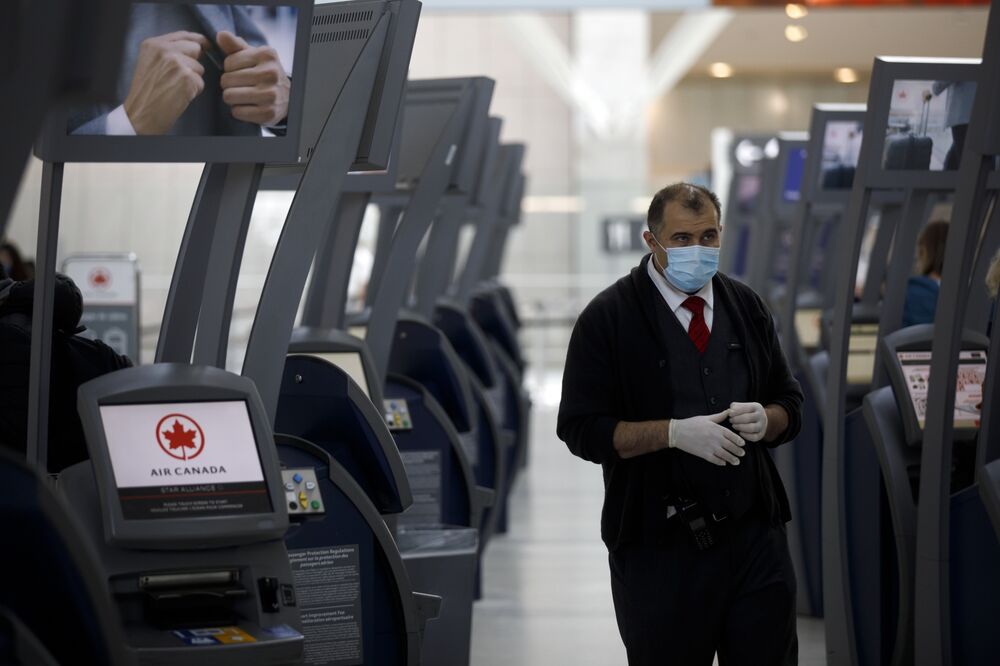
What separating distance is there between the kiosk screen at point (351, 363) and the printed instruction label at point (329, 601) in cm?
82

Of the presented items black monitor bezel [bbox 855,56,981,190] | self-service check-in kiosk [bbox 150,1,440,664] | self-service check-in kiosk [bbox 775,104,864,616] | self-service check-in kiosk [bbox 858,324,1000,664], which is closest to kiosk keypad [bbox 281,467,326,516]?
self-service check-in kiosk [bbox 150,1,440,664]

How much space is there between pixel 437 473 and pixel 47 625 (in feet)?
10.2

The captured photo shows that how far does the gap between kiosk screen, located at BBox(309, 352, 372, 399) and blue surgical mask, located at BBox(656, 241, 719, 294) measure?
1421 millimetres

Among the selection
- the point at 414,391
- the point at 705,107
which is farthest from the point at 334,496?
the point at 705,107

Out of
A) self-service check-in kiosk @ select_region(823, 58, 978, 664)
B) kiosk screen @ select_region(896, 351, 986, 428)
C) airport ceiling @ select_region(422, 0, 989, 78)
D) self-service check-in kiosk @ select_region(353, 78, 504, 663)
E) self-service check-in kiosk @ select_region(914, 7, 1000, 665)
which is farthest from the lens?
airport ceiling @ select_region(422, 0, 989, 78)

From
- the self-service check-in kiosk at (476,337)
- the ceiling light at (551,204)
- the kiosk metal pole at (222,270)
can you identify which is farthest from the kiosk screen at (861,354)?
the ceiling light at (551,204)

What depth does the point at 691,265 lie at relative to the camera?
3281 mm

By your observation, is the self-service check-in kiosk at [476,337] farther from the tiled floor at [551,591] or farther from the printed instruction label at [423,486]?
the printed instruction label at [423,486]

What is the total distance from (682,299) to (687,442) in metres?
0.35

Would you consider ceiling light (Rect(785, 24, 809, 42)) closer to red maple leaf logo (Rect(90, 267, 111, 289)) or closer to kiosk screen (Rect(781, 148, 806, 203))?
kiosk screen (Rect(781, 148, 806, 203))

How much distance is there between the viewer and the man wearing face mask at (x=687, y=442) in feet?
10.5

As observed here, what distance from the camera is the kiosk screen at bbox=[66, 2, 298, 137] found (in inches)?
116

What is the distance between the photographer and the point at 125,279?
7.94 meters

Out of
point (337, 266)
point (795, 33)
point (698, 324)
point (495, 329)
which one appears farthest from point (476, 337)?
point (795, 33)
